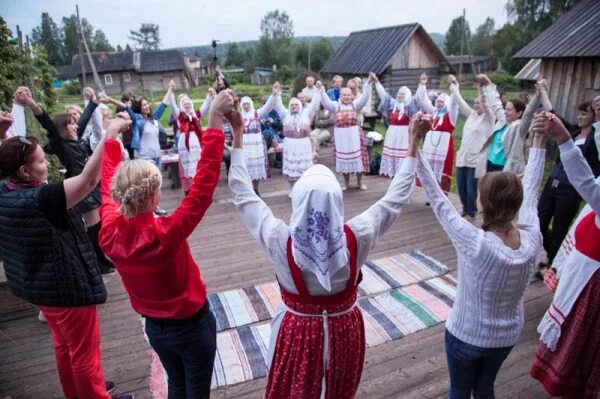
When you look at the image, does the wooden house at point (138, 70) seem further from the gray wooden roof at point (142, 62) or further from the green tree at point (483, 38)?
the green tree at point (483, 38)

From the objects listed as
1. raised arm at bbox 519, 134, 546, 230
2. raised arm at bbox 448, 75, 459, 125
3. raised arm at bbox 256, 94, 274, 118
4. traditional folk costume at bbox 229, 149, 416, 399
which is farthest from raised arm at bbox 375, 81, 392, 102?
traditional folk costume at bbox 229, 149, 416, 399

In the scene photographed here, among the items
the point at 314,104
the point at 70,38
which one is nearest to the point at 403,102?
the point at 314,104

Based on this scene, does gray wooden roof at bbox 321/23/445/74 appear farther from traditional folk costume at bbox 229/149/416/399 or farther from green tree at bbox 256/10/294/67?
green tree at bbox 256/10/294/67

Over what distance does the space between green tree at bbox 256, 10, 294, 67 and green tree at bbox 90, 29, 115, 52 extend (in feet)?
88.9

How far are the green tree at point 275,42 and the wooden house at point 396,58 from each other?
95.2 ft

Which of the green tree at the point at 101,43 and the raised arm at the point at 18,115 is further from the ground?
the green tree at the point at 101,43

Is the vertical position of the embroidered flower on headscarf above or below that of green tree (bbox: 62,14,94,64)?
below

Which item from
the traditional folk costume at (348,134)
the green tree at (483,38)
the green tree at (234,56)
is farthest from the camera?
the green tree at (234,56)

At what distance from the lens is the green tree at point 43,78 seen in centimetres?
598

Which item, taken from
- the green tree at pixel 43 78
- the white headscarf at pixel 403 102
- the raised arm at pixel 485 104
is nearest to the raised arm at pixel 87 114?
the green tree at pixel 43 78

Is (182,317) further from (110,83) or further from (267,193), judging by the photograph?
(110,83)

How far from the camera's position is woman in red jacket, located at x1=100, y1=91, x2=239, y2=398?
1.61 meters

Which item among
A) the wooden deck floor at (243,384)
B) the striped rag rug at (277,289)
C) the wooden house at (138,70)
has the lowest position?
the wooden deck floor at (243,384)

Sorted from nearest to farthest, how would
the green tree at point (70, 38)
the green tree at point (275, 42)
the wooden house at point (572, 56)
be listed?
the wooden house at point (572, 56) < the green tree at point (275, 42) < the green tree at point (70, 38)
